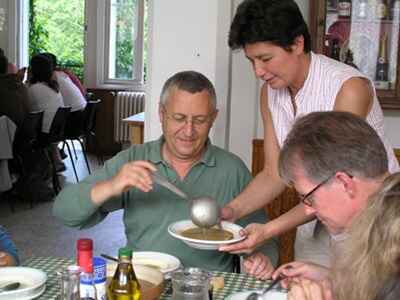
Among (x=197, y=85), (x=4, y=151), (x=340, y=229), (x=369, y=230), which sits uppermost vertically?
(x=197, y=85)

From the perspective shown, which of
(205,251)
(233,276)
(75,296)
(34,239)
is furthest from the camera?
(34,239)

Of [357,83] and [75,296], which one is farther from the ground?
[357,83]

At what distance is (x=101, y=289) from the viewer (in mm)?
1371

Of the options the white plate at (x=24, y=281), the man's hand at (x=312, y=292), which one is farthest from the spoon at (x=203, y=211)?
the man's hand at (x=312, y=292)

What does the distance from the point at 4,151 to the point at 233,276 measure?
140 inches

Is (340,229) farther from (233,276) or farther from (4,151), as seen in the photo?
(4,151)

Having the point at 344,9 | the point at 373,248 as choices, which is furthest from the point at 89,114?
the point at 373,248

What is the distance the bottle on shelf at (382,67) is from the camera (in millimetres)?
3102

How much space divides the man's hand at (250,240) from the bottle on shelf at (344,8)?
1.60m

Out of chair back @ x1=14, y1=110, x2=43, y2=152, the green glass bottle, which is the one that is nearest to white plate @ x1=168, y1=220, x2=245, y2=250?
the green glass bottle

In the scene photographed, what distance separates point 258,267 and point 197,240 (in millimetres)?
207

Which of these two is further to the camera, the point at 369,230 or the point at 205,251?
the point at 205,251

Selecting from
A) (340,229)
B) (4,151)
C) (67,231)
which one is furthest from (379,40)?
(4,151)

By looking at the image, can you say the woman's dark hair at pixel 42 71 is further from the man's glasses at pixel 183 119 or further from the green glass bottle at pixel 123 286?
the green glass bottle at pixel 123 286
